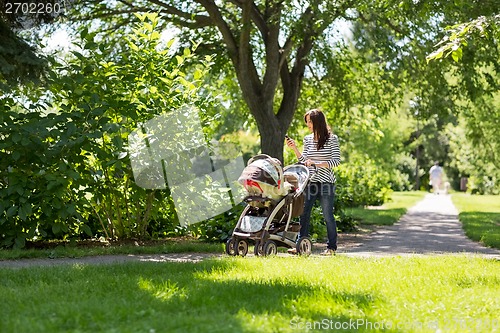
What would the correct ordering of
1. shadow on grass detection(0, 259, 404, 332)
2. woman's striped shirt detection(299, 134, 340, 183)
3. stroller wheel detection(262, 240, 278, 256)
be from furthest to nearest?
woman's striped shirt detection(299, 134, 340, 183), stroller wheel detection(262, 240, 278, 256), shadow on grass detection(0, 259, 404, 332)

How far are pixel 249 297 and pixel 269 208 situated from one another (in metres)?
3.31

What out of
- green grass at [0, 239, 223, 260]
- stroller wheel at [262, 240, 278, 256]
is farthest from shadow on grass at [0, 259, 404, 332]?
green grass at [0, 239, 223, 260]

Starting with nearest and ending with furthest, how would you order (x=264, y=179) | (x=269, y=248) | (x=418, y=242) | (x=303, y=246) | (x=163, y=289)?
(x=163, y=289) → (x=264, y=179) → (x=269, y=248) → (x=303, y=246) → (x=418, y=242)

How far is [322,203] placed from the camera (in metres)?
9.50

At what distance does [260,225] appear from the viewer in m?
8.80

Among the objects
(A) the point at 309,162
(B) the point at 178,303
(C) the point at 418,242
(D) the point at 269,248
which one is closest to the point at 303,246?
(D) the point at 269,248

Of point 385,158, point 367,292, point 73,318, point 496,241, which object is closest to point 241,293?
point 367,292

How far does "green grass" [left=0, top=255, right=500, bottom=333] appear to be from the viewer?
4.81 metres

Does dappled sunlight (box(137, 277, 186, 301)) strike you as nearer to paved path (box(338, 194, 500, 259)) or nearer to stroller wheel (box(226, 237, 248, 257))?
stroller wheel (box(226, 237, 248, 257))

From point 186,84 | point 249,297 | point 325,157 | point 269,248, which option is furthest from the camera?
point 186,84

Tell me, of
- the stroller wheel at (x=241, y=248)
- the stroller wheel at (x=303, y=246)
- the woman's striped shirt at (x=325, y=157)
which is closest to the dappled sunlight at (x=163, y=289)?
the stroller wheel at (x=241, y=248)

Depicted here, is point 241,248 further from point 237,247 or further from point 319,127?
point 319,127

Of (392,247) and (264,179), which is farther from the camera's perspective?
(392,247)

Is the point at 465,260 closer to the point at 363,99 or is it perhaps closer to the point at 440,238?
the point at 440,238
